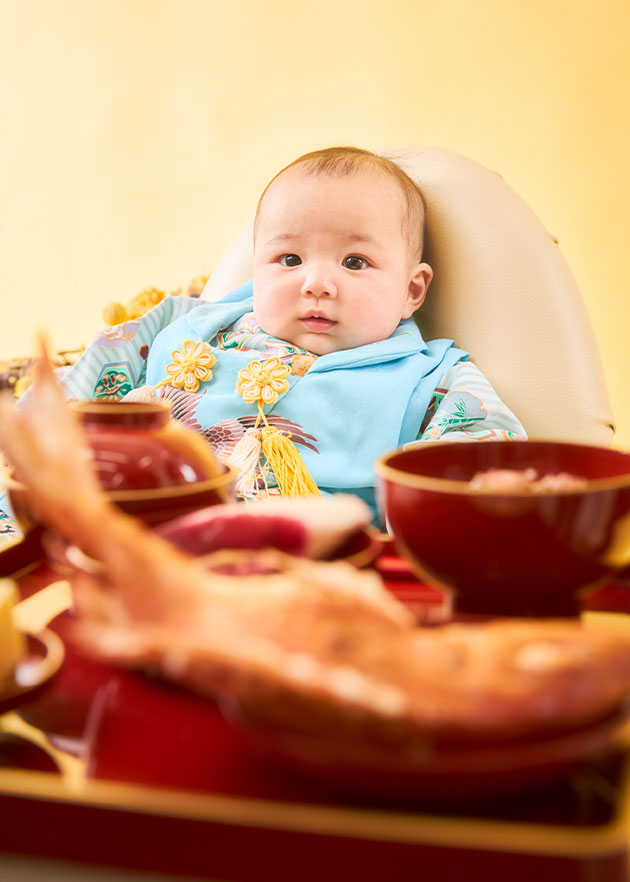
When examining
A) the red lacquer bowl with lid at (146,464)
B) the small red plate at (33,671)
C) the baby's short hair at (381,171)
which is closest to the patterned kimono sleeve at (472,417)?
the baby's short hair at (381,171)

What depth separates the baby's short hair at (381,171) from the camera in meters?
1.14

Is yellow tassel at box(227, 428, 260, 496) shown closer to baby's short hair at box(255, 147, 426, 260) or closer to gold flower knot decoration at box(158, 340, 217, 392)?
gold flower knot decoration at box(158, 340, 217, 392)

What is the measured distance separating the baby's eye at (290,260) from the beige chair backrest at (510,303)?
0.68 ft

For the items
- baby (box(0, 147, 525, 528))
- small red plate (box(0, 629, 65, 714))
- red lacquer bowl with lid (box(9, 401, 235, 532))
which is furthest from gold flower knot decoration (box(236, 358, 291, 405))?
small red plate (box(0, 629, 65, 714))

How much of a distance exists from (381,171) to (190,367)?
15.4 inches

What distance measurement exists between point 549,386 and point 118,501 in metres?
0.73

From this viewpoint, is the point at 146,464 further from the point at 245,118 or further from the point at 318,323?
the point at 245,118

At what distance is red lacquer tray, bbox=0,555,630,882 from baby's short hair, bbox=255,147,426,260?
37.0 inches

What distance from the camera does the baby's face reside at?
1.11 m

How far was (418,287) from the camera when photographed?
1194mm

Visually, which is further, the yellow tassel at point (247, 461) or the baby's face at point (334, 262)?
the baby's face at point (334, 262)

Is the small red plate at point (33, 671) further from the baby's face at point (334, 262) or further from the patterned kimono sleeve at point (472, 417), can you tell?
the baby's face at point (334, 262)

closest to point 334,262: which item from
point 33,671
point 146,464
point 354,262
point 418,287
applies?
point 354,262

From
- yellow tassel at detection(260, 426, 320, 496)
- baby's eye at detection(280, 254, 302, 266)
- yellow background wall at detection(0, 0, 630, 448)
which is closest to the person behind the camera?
yellow tassel at detection(260, 426, 320, 496)
